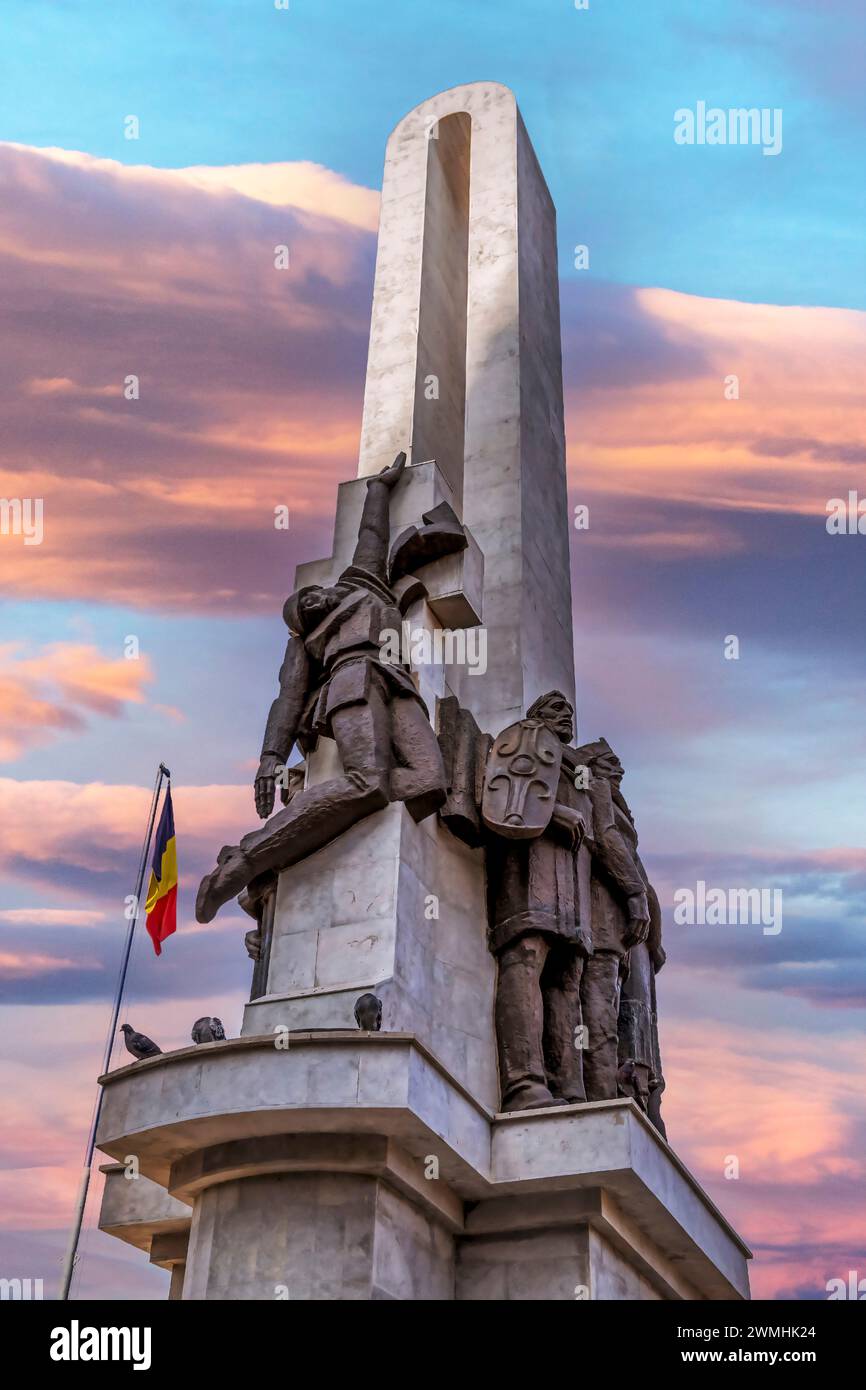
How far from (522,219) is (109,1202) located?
13.3 meters

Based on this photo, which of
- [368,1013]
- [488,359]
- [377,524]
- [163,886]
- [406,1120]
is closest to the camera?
[406,1120]

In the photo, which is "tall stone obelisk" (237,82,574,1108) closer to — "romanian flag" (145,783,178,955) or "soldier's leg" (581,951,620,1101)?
"soldier's leg" (581,951,620,1101)

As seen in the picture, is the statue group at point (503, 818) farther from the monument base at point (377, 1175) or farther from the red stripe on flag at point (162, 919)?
the red stripe on flag at point (162, 919)

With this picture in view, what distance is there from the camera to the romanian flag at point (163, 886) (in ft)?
51.4

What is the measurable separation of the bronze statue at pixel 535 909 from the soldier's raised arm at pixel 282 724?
1.85 meters

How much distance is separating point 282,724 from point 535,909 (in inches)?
112

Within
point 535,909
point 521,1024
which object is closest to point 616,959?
point 535,909

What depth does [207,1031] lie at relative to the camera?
12.1 m

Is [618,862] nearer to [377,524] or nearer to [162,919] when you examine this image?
[377,524]

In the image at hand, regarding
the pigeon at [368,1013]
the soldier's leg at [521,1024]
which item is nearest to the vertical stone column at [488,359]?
the soldier's leg at [521,1024]

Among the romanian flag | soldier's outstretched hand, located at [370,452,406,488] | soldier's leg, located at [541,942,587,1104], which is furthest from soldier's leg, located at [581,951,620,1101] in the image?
soldier's outstretched hand, located at [370,452,406,488]
